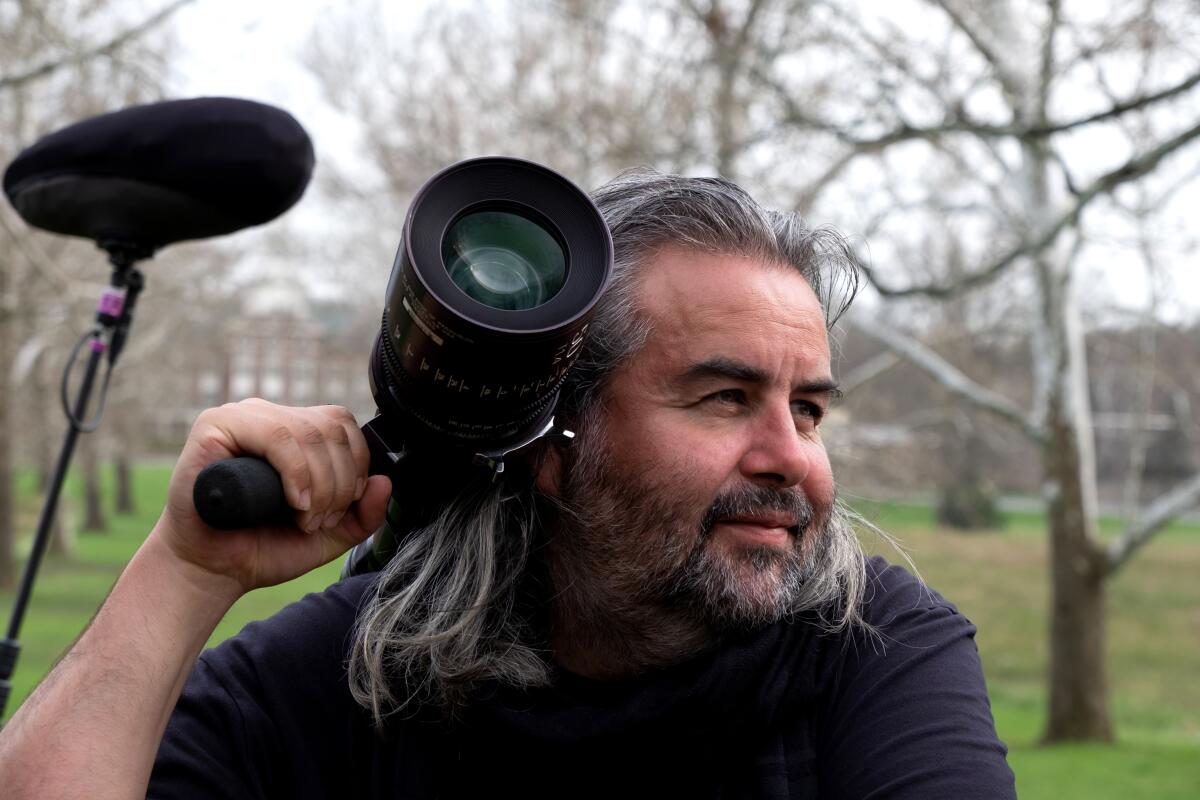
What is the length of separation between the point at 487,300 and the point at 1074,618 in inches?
378

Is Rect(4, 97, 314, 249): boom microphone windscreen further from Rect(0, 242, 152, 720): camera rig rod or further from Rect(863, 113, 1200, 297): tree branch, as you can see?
Rect(863, 113, 1200, 297): tree branch

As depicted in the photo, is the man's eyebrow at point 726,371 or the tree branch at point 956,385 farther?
the tree branch at point 956,385

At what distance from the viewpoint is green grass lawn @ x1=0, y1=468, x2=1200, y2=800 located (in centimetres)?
895

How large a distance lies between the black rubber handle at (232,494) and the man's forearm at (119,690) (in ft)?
0.60

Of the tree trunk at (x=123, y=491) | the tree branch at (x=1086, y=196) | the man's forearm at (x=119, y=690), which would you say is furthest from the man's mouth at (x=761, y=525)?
the tree trunk at (x=123, y=491)

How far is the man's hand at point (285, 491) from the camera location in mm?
1720

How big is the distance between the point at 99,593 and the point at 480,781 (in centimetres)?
1899

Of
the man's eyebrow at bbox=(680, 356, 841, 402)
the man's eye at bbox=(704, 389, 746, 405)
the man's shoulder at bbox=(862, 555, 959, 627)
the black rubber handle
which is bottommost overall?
the man's shoulder at bbox=(862, 555, 959, 627)

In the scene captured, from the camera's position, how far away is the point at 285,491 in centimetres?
172

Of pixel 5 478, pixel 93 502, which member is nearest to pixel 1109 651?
pixel 5 478

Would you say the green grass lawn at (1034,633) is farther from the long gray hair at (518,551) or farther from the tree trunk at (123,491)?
the tree trunk at (123,491)

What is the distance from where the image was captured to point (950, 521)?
3628 cm

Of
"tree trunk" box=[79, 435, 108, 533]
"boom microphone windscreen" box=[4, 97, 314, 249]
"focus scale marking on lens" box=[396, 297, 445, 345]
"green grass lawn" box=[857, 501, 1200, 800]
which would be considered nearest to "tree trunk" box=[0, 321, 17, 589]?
"tree trunk" box=[79, 435, 108, 533]

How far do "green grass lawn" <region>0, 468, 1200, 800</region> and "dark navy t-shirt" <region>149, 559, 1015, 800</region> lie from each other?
62cm
